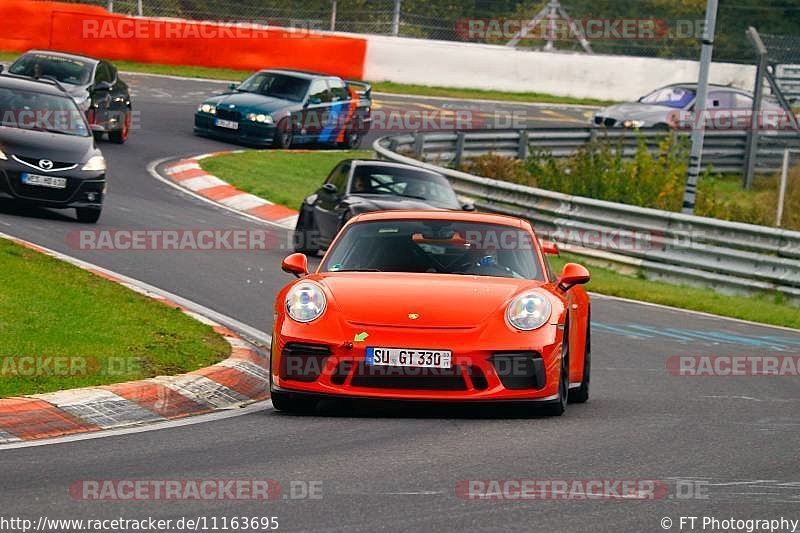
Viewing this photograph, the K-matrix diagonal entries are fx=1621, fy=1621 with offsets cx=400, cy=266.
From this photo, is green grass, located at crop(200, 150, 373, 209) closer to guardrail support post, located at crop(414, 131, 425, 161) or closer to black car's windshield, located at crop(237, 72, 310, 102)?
black car's windshield, located at crop(237, 72, 310, 102)

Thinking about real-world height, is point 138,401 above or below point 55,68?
below

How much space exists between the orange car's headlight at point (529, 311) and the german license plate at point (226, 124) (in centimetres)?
2182

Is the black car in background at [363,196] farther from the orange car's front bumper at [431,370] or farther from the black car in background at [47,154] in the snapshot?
the orange car's front bumper at [431,370]

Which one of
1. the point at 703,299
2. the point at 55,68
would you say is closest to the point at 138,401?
the point at 703,299

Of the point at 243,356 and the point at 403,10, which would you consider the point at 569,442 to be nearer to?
the point at 243,356

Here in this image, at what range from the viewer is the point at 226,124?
31.0 m

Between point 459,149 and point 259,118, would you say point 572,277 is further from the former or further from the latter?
point 259,118

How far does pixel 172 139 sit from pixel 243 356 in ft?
64.8

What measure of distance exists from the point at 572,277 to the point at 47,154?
10985 mm

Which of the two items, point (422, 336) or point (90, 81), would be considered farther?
point (90, 81)

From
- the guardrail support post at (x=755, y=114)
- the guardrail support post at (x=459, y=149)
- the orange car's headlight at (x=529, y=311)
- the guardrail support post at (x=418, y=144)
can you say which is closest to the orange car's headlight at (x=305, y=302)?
the orange car's headlight at (x=529, y=311)

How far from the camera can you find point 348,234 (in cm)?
1063

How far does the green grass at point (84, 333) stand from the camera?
9.67m

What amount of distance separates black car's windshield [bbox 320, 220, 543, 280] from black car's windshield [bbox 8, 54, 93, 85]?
717 inches
